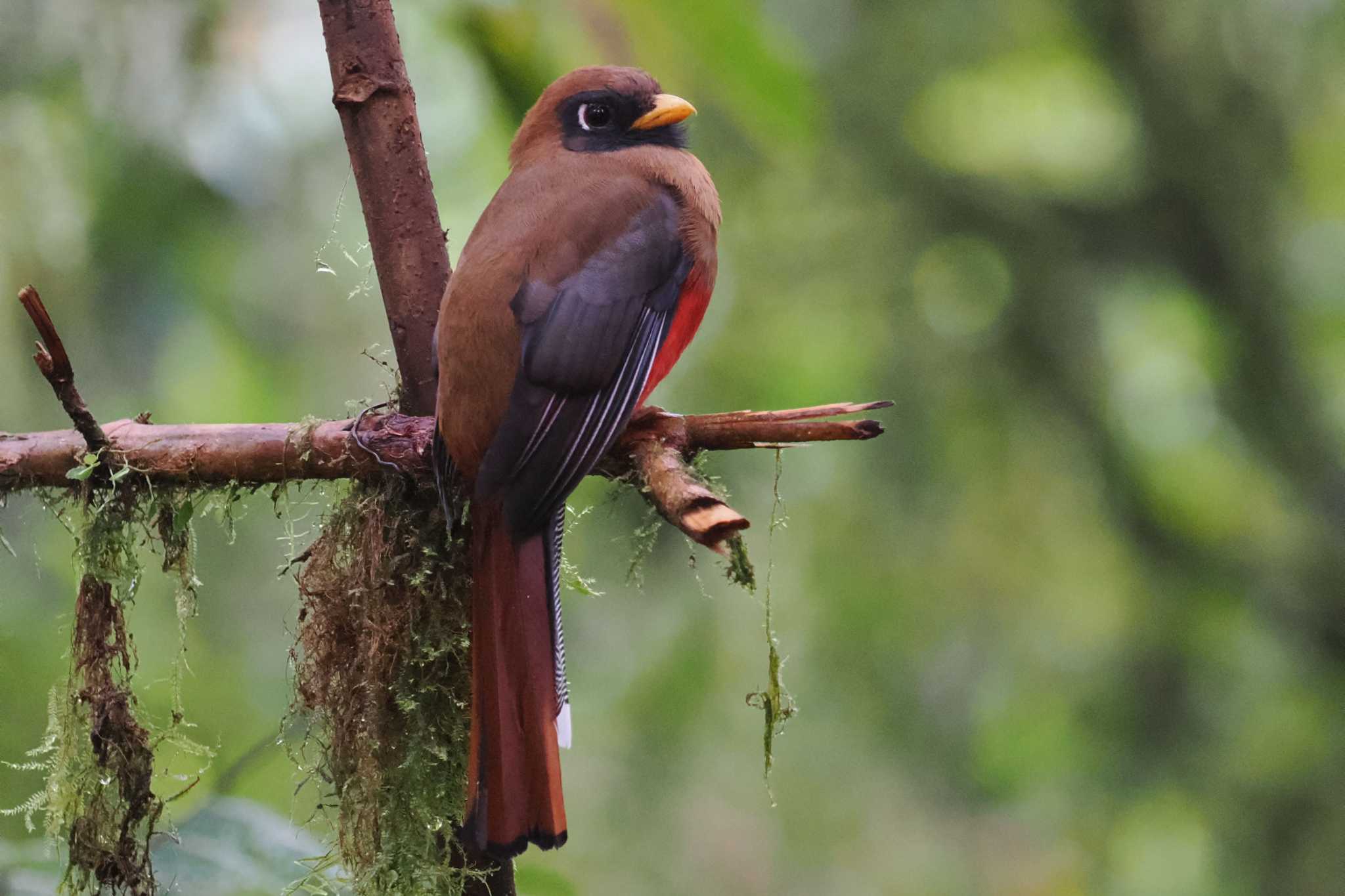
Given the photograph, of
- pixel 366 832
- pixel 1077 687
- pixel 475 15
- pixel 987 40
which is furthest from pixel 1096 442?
pixel 366 832

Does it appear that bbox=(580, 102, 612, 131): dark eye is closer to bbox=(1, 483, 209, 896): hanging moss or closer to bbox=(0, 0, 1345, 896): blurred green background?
bbox=(0, 0, 1345, 896): blurred green background

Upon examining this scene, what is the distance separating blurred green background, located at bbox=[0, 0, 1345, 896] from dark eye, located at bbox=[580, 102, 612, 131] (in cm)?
89

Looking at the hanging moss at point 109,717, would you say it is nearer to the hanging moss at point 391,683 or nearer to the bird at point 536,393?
the hanging moss at point 391,683

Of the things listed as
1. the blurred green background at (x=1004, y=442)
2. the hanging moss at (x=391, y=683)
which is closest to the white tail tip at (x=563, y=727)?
the hanging moss at (x=391, y=683)

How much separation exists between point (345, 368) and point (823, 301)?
2.06m

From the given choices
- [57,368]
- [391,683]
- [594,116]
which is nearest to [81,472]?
[57,368]

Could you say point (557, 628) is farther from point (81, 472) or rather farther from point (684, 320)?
point (81, 472)

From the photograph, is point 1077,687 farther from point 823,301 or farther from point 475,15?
point 475,15

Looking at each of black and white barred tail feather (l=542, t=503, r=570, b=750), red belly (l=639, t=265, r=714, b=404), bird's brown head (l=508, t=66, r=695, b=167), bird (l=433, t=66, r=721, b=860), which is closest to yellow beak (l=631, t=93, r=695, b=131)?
bird's brown head (l=508, t=66, r=695, b=167)

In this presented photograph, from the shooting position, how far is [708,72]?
8.89ft

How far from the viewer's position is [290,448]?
7.13ft

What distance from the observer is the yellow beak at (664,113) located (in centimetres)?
304

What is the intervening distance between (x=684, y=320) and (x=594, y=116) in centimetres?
71

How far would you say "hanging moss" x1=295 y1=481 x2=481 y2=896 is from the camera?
219cm
